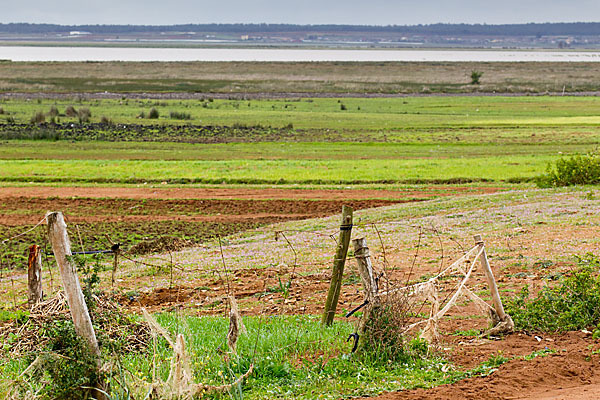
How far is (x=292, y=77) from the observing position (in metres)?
116

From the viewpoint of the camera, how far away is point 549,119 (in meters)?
59.9

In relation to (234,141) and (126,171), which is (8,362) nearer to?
(126,171)

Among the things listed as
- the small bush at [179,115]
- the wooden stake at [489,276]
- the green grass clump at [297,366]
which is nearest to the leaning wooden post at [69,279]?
the green grass clump at [297,366]

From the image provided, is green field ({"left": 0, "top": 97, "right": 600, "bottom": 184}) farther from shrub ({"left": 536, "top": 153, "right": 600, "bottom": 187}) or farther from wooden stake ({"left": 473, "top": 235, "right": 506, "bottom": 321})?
wooden stake ({"left": 473, "top": 235, "right": 506, "bottom": 321})

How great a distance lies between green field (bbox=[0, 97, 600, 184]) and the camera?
3153 cm

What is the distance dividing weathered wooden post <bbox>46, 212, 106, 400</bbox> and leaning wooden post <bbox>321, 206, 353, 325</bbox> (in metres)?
3.20

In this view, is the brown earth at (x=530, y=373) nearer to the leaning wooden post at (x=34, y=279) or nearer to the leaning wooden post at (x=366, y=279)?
the leaning wooden post at (x=366, y=279)

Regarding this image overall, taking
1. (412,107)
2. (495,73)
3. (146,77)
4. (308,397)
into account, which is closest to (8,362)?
(308,397)

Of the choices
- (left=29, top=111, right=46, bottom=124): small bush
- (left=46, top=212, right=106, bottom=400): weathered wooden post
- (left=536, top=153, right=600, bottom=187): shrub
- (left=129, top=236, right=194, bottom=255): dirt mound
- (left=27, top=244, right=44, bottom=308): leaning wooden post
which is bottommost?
(left=129, top=236, right=194, bottom=255): dirt mound

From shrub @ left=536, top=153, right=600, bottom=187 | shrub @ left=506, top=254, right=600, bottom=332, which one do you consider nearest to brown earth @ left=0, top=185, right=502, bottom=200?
shrub @ left=536, top=153, right=600, bottom=187

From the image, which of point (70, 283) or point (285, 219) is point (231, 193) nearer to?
point (285, 219)

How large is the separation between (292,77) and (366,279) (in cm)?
11010

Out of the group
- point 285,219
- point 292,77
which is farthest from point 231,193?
point 292,77

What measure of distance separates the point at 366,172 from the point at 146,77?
3484 inches
